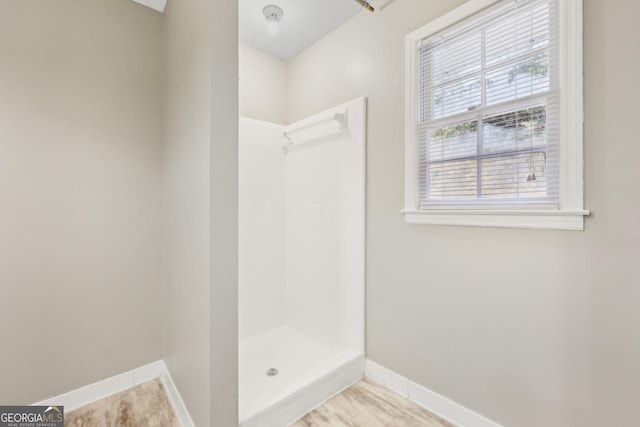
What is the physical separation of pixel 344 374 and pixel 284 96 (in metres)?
2.40

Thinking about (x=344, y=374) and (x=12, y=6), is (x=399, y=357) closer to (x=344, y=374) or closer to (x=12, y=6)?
(x=344, y=374)

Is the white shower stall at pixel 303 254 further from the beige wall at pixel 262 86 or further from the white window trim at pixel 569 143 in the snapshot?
the white window trim at pixel 569 143

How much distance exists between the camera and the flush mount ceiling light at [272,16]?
2.06m

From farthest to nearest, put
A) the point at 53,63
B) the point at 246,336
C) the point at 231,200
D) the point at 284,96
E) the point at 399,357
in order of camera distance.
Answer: the point at 284,96 → the point at 246,336 → the point at 399,357 → the point at 53,63 → the point at 231,200

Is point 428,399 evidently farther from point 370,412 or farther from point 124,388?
point 124,388

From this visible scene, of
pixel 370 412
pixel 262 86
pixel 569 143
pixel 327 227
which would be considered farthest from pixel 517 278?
pixel 262 86

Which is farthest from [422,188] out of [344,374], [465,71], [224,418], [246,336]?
[246,336]

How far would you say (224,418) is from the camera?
1.31 meters

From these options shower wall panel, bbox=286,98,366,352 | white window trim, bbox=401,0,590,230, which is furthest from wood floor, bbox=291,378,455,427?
white window trim, bbox=401,0,590,230

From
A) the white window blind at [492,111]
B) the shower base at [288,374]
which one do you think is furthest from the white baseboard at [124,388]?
the white window blind at [492,111]

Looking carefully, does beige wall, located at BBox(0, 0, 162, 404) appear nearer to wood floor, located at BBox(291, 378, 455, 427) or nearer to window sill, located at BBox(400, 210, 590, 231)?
wood floor, located at BBox(291, 378, 455, 427)

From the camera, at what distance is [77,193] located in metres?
1.80

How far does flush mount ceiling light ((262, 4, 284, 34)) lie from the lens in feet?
6.77

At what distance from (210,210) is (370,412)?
1.45 m
